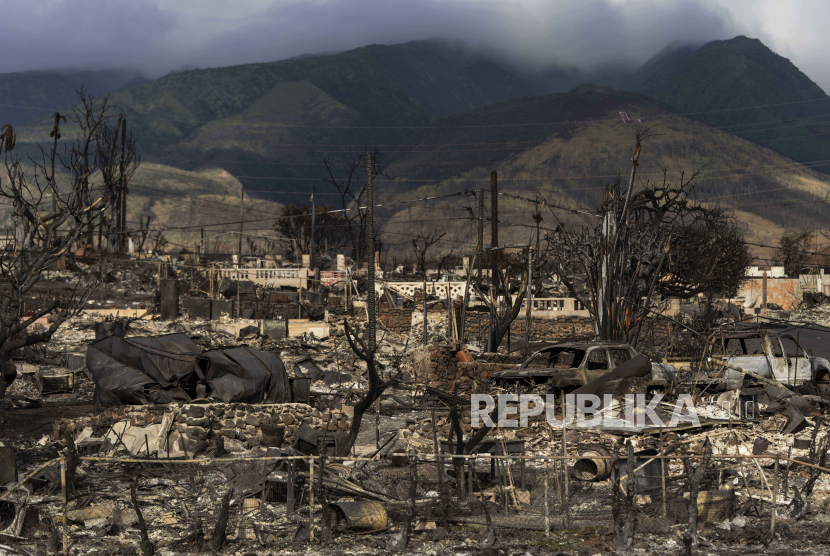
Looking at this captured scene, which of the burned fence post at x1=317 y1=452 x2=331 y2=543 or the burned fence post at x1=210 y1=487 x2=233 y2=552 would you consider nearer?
the burned fence post at x1=210 y1=487 x2=233 y2=552

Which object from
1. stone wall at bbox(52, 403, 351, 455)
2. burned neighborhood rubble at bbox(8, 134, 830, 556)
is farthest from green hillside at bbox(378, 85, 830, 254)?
stone wall at bbox(52, 403, 351, 455)

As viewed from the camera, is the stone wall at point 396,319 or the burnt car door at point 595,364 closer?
the burnt car door at point 595,364

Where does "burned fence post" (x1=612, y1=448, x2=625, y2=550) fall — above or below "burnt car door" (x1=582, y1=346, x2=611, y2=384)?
below

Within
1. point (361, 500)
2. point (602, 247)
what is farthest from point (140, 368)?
point (602, 247)

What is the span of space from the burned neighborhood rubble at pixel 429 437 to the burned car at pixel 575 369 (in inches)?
1.9

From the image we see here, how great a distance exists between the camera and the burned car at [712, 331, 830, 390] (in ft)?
55.3

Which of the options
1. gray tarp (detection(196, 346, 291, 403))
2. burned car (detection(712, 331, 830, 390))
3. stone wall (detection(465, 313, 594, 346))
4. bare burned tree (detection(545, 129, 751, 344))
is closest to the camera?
gray tarp (detection(196, 346, 291, 403))

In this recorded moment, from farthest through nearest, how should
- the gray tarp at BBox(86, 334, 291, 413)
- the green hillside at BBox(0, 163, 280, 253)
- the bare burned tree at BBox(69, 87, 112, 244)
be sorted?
the green hillside at BBox(0, 163, 280, 253), the bare burned tree at BBox(69, 87, 112, 244), the gray tarp at BBox(86, 334, 291, 413)

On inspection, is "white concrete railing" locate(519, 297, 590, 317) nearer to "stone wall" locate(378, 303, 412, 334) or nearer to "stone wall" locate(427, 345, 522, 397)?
"stone wall" locate(378, 303, 412, 334)

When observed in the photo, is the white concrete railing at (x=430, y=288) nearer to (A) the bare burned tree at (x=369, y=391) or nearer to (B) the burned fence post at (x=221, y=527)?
(A) the bare burned tree at (x=369, y=391)

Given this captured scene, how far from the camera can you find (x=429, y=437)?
1420 cm

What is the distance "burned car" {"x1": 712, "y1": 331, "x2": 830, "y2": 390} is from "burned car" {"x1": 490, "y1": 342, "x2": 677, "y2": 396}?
5.66 feet

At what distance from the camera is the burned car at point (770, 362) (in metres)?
16.9

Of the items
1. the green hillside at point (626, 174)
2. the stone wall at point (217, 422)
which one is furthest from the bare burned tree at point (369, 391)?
the green hillside at point (626, 174)
